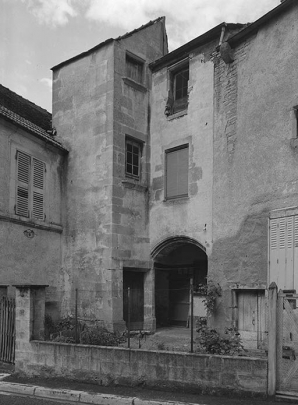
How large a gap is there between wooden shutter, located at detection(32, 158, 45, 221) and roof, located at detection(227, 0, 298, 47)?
6802 millimetres

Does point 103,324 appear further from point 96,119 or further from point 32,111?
point 32,111

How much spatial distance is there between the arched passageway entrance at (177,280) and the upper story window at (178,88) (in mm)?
4653

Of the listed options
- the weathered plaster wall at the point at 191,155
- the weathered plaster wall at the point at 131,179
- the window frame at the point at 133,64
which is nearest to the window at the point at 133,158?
the weathered plaster wall at the point at 131,179

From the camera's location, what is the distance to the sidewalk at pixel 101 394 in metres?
7.49

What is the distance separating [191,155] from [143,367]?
739 centimetres

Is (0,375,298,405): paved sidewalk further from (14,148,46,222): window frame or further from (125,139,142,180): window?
(125,139,142,180): window

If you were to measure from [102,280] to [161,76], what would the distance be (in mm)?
7159

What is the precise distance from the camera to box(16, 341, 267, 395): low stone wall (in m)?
7.62

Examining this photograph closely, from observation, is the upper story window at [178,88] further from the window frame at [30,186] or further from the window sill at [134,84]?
the window frame at [30,186]

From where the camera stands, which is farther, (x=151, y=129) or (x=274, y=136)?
(x=151, y=129)

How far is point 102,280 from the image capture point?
45.3 ft

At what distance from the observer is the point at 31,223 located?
44.9 feet

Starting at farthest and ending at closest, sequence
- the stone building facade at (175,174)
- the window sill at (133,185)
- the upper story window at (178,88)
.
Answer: the upper story window at (178,88), the window sill at (133,185), the stone building facade at (175,174)

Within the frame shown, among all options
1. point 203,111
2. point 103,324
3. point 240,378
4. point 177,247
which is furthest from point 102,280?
point 240,378
